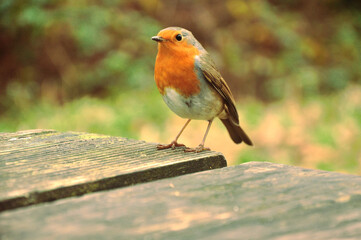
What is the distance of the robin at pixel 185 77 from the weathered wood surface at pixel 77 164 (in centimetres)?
74

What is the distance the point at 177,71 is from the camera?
100 inches

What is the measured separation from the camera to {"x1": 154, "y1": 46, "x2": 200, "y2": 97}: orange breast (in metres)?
2.54

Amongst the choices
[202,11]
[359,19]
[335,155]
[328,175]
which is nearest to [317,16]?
[359,19]

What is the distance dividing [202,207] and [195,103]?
1.60 meters

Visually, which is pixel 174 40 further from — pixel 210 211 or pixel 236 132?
pixel 210 211

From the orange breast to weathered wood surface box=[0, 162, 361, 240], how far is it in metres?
1.28

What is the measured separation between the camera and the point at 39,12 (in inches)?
265

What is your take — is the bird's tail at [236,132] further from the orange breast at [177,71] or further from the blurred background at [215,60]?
the blurred background at [215,60]

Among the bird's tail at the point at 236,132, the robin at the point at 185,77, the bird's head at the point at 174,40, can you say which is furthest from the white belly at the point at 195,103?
the bird's tail at the point at 236,132

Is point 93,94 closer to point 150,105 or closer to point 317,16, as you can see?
point 150,105

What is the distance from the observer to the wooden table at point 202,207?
36.5 inches

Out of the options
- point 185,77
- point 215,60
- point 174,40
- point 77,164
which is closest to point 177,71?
point 185,77

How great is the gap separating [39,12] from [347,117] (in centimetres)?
376

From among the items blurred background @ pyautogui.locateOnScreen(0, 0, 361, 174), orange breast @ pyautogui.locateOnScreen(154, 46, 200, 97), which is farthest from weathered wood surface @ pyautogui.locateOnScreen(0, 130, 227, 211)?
blurred background @ pyautogui.locateOnScreen(0, 0, 361, 174)
